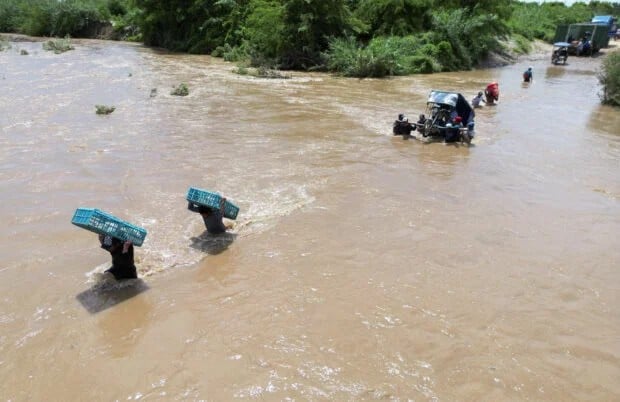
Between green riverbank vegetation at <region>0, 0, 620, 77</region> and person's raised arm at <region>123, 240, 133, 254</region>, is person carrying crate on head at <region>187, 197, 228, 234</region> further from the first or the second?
green riverbank vegetation at <region>0, 0, 620, 77</region>

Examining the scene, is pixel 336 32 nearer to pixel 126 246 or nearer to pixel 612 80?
pixel 612 80

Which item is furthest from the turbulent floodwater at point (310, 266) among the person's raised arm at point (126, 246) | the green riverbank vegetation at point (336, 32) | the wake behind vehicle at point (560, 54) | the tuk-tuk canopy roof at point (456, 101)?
the wake behind vehicle at point (560, 54)

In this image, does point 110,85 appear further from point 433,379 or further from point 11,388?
point 433,379

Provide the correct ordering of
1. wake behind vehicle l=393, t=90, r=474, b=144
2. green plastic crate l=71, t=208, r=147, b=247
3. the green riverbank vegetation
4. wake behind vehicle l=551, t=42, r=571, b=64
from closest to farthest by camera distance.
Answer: green plastic crate l=71, t=208, r=147, b=247, wake behind vehicle l=393, t=90, r=474, b=144, the green riverbank vegetation, wake behind vehicle l=551, t=42, r=571, b=64

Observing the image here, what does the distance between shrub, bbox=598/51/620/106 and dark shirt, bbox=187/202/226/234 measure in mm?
16941

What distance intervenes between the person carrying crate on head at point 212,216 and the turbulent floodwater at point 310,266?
0.64 feet

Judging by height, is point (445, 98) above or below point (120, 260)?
above

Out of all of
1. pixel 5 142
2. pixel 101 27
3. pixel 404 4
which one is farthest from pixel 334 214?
pixel 101 27

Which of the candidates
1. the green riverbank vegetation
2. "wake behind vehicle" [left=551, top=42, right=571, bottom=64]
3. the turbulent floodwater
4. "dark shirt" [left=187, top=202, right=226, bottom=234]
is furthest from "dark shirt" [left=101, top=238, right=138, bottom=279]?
"wake behind vehicle" [left=551, top=42, right=571, bottom=64]

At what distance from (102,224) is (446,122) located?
9.46 m

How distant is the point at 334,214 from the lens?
7.50 m

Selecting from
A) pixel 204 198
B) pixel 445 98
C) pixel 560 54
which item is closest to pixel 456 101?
pixel 445 98

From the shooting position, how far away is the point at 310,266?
5.93 m

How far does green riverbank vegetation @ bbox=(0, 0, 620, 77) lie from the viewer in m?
24.7
